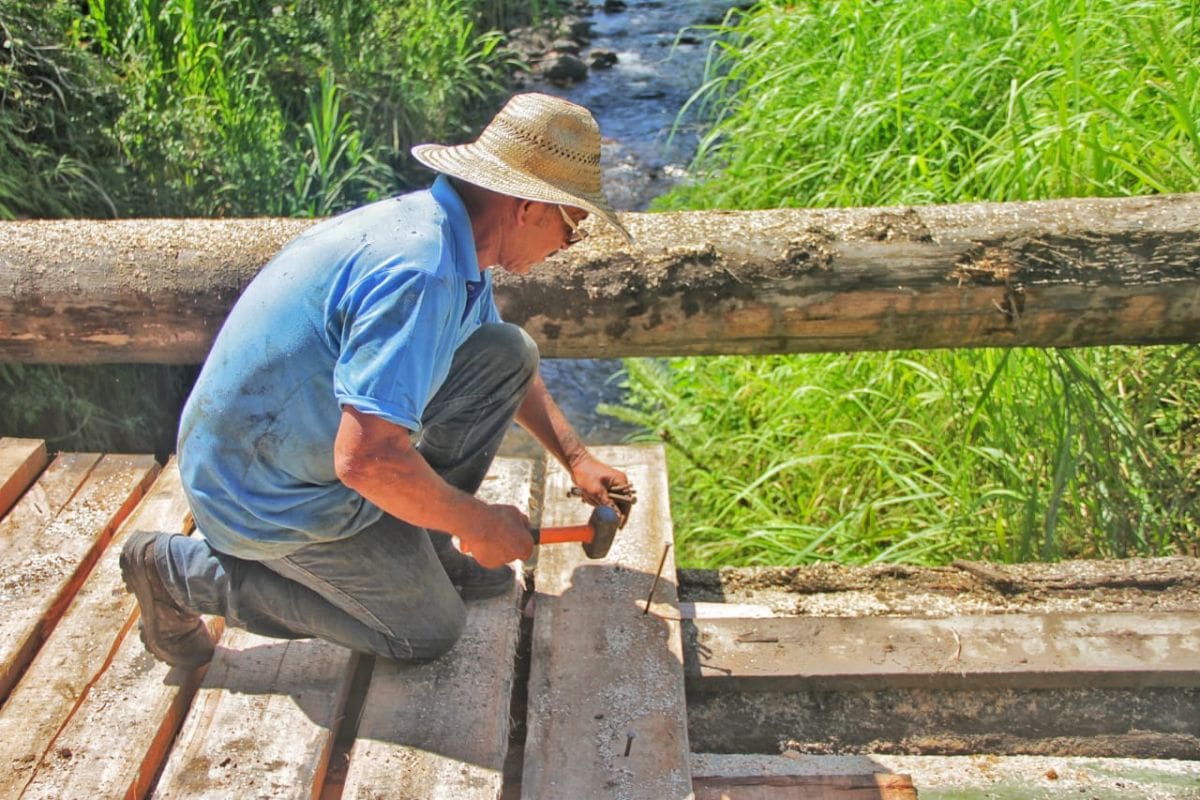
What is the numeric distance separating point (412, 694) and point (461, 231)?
89cm

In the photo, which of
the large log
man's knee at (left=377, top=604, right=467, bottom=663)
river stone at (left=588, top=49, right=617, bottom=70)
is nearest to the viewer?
man's knee at (left=377, top=604, right=467, bottom=663)

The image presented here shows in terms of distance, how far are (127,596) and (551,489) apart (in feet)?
3.18

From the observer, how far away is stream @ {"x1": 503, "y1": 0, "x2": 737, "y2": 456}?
5.45 metres

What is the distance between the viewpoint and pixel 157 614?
2205mm

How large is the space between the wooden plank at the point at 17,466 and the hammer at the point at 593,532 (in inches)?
53.2

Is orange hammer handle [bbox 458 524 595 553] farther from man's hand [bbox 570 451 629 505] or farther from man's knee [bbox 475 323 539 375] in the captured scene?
man's knee [bbox 475 323 539 375]

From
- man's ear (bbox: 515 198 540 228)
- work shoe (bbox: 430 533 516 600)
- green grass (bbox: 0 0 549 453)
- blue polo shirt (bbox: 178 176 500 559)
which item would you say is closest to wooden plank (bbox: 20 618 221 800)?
blue polo shirt (bbox: 178 176 500 559)

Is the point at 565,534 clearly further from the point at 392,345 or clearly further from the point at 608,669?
the point at 392,345

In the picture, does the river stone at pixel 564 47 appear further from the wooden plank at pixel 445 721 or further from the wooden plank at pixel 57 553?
the wooden plank at pixel 445 721

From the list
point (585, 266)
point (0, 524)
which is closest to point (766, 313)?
point (585, 266)

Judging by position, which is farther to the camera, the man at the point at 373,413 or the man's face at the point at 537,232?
the man's face at the point at 537,232

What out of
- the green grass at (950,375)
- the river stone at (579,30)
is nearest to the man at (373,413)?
the green grass at (950,375)

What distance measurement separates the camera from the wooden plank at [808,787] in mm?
2135

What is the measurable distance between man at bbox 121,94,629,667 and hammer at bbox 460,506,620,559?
9 cm
